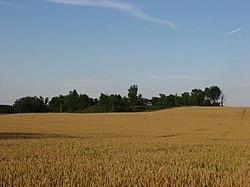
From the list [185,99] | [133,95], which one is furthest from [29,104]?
[185,99]

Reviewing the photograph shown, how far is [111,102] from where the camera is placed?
111 m

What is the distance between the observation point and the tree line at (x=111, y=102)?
114 meters

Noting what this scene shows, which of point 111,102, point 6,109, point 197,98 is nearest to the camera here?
point 111,102

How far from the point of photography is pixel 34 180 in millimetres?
7453

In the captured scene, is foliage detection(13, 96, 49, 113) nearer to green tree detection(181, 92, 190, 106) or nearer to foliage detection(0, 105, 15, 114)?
foliage detection(0, 105, 15, 114)

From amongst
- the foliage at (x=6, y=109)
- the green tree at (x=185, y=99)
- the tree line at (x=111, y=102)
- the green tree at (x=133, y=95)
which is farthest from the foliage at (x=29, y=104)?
the green tree at (x=185, y=99)

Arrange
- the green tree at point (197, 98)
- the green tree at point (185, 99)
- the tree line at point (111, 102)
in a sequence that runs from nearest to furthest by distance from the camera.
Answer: the tree line at point (111, 102) → the green tree at point (197, 98) → the green tree at point (185, 99)

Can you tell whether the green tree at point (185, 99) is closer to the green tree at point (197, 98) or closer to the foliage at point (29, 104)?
the green tree at point (197, 98)

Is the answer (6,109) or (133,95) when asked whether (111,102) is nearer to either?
(133,95)

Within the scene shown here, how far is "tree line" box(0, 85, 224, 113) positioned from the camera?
373ft

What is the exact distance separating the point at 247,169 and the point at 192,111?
66.9 meters

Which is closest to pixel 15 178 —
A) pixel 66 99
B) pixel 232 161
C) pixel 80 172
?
pixel 80 172

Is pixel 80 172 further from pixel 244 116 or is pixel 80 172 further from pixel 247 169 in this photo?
pixel 244 116

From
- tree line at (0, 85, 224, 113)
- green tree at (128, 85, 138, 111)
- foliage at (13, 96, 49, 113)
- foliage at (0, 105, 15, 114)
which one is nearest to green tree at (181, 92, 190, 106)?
tree line at (0, 85, 224, 113)
